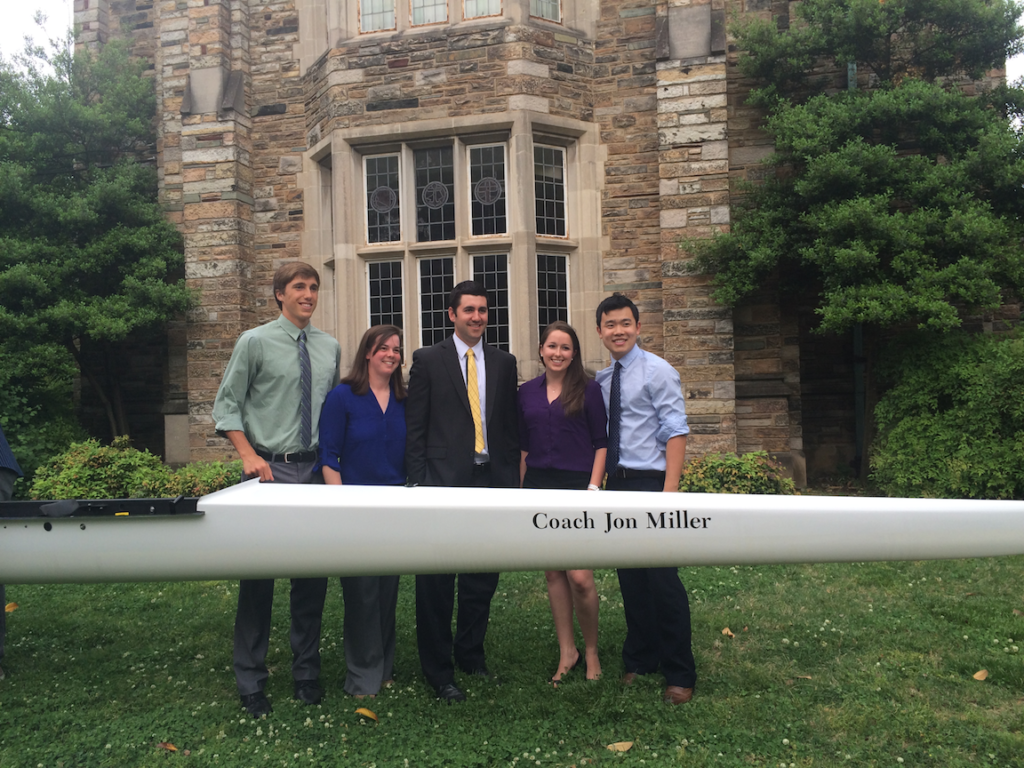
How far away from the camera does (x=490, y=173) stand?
8430 mm

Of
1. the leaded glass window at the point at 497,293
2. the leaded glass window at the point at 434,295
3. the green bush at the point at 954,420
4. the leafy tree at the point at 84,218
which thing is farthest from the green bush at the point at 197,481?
the green bush at the point at 954,420

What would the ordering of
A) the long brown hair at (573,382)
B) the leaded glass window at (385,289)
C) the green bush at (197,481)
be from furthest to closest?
the leaded glass window at (385,289)
the green bush at (197,481)
the long brown hair at (573,382)

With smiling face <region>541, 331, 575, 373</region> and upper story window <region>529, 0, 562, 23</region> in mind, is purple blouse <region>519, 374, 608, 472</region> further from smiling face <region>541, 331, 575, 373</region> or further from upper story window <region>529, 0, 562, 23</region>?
upper story window <region>529, 0, 562, 23</region>

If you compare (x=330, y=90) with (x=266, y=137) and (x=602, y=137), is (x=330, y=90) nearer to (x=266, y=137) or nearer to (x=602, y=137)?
(x=266, y=137)

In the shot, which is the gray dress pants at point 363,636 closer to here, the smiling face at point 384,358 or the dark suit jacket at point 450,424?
the dark suit jacket at point 450,424

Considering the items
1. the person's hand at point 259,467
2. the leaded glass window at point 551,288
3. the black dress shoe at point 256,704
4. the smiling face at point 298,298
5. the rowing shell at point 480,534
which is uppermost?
the leaded glass window at point 551,288

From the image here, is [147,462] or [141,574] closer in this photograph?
[141,574]

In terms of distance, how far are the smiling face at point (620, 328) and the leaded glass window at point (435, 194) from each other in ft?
17.2

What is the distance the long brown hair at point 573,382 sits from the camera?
353 centimetres

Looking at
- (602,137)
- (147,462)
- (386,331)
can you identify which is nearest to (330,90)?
(602,137)

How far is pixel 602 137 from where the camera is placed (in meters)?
8.56

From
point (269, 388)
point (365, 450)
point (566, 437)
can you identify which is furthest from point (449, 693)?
point (269, 388)

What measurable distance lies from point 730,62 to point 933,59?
2.06 m

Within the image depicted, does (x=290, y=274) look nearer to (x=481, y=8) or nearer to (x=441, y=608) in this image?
(x=441, y=608)
